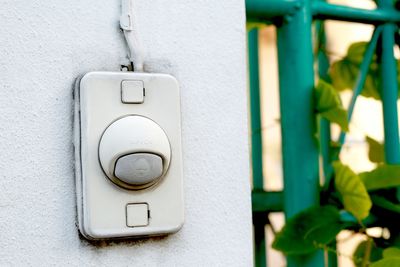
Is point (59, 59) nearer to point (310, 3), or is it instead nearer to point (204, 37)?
point (204, 37)

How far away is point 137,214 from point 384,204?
0.86m

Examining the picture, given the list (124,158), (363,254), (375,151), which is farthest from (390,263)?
(124,158)

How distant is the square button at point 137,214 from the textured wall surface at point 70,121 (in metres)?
0.03

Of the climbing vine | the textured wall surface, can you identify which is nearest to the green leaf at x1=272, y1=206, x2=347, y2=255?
the climbing vine

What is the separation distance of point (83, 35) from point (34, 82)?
0.26 feet

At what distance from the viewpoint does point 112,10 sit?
2.36ft

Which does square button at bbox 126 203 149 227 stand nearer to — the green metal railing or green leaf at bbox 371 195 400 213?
the green metal railing

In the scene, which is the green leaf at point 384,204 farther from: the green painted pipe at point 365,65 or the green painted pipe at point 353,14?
the green painted pipe at point 353,14

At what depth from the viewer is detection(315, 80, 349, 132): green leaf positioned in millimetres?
1272

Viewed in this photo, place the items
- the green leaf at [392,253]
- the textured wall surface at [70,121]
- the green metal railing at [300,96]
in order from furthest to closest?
the green metal railing at [300,96] < the green leaf at [392,253] < the textured wall surface at [70,121]

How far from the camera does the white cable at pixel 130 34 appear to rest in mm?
719

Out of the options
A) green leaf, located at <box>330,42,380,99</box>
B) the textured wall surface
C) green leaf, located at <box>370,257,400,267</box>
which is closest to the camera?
the textured wall surface

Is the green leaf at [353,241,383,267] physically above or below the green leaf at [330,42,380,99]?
below

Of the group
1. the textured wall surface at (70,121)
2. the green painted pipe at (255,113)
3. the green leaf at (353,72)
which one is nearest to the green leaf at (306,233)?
the green painted pipe at (255,113)
